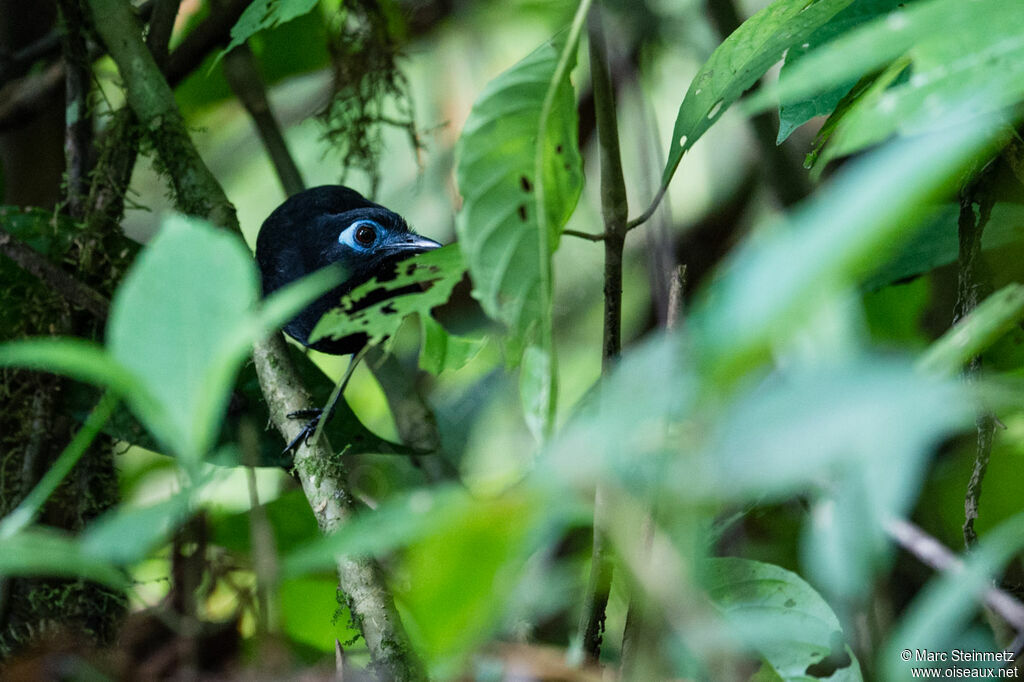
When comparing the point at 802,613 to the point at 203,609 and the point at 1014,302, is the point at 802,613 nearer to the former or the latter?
the point at 1014,302

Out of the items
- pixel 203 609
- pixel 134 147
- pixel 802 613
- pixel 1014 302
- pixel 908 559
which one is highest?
pixel 134 147

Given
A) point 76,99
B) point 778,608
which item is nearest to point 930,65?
point 778,608

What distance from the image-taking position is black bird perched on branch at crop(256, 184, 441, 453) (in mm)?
2240

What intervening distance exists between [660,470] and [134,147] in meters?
1.67

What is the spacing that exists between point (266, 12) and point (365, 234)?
1.06m

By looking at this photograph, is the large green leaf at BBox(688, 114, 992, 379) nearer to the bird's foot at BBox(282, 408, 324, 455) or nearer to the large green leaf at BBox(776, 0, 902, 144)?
the large green leaf at BBox(776, 0, 902, 144)

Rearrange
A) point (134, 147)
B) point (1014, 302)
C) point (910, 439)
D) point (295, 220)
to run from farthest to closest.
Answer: point (295, 220)
point (134, 147)
point (1014, 302)
point (910, 439)

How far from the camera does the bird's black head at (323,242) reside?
224 cm

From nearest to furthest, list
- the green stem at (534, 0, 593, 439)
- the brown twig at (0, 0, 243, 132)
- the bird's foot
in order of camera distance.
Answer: the green stem at (534, 0, 593, 439), the bird's foot, the brown twig at (0, 0, 243, 132)

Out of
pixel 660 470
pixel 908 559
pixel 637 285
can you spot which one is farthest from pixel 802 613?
pixel 637 285

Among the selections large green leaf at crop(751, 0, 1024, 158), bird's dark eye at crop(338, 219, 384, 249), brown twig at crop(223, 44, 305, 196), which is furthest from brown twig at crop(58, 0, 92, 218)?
large green leaf at crop(751, 0, 1024, 158)

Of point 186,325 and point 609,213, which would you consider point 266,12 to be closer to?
point 609,213

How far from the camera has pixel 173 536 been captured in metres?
1.31

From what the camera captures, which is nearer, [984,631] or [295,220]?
[984,631]
